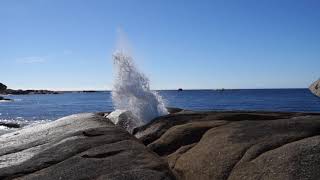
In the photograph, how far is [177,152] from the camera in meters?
13.0

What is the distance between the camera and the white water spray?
21188 mm

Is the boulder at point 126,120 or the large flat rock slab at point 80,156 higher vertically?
the boulder at point 126,120

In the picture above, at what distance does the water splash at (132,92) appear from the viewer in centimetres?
2123

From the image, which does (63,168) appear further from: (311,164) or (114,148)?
(311,164)

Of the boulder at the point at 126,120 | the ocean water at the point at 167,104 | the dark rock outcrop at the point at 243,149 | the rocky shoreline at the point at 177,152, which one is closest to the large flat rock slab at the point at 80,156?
the rocky shoreline at the point at 177,152

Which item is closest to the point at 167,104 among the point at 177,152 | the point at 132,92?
the point at 132,92

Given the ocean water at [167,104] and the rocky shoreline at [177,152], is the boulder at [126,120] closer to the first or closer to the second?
the rocky shoreline at [177,152]

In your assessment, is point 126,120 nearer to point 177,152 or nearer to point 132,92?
point 132,92

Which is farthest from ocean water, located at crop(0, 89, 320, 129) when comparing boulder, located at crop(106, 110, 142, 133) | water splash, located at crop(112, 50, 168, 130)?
boulder, located at crop(106, 110, 142, 133)

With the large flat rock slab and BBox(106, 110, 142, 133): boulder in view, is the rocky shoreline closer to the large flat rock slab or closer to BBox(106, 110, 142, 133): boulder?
the large flat rock slab

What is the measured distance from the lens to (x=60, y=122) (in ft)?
58.4

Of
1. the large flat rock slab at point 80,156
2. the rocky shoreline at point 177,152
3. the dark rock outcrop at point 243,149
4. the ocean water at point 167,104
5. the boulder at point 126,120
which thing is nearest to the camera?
the dark rock outcrop at point 243,149

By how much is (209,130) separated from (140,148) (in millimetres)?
2004

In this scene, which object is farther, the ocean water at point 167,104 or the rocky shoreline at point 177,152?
the ocean water at point 167,104
